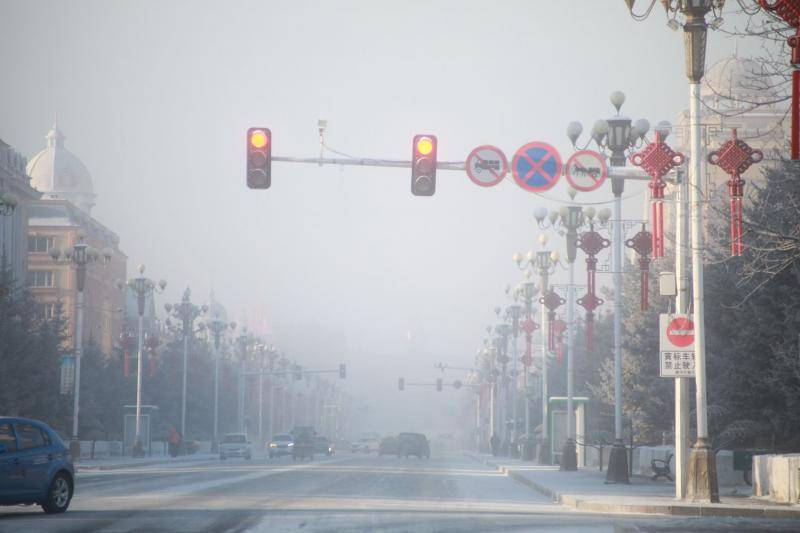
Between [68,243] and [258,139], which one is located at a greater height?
[68,243]

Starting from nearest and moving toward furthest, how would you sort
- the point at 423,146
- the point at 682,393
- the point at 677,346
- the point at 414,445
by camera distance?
the point at 677,346 → the point at 423,146 → the point at 682,393 → the point at 414,445

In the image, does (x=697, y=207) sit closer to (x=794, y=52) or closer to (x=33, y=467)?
(x=794, y=52)

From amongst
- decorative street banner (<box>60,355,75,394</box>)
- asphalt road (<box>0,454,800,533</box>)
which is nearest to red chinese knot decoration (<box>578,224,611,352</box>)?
asphalt road (<box>0,454,800,533</box>)

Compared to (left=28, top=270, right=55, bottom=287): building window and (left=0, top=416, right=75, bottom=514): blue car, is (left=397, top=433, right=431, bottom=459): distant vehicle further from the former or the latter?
(left=0, top=416, right=75, bottom=514): blue car

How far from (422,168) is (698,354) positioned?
649 cm

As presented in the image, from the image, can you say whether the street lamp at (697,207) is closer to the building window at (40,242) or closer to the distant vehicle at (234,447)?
the distant vehicle at (234,447)

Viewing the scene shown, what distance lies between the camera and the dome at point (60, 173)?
467 feet

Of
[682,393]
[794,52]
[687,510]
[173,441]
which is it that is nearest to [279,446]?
[173,441]

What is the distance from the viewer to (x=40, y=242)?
12475 cm

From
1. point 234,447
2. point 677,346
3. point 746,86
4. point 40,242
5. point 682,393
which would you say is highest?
point 40,242

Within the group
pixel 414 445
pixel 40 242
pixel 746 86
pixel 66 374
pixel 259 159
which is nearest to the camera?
pixel 746 86

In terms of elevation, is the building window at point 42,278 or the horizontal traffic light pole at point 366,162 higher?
the building window at point 42,278

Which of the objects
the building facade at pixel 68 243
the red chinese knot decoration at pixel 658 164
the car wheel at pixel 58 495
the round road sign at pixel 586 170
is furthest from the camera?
the building facade at pixel 68 243

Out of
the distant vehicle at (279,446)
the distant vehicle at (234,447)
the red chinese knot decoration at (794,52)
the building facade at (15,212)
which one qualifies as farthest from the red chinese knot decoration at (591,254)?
→ the building facade at (15,212)
